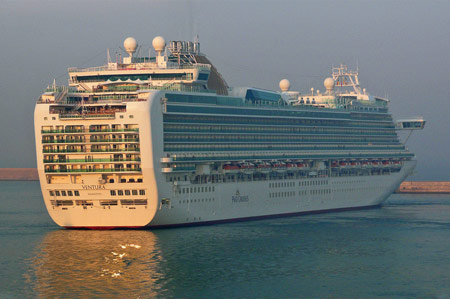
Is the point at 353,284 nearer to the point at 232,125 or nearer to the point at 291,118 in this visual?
the point at 232,125

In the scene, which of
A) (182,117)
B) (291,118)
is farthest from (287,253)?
(291,118)

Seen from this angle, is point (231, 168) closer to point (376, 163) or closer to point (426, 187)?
point (376, 163)

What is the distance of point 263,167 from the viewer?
98.6 m

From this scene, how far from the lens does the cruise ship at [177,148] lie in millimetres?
82562

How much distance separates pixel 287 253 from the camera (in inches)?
2889

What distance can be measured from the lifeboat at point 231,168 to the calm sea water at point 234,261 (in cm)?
569

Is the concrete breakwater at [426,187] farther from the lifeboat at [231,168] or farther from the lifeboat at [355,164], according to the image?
the lifeboat at [231,168]

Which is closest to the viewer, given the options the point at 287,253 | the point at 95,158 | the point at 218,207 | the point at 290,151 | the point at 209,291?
the point at 209,291

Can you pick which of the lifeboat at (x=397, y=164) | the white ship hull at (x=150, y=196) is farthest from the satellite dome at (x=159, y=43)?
the lifeboat at (x=397, y=164)

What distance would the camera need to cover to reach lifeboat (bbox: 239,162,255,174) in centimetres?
9506

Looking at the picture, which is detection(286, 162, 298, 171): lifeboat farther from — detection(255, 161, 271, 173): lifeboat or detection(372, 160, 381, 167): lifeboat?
detection(372, 160, 381, 167): lifeboat

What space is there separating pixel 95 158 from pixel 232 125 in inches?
700

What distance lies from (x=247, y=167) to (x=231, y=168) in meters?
3.13

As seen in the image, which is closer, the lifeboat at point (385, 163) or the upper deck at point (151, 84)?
the upper deck at point (151, 84)
